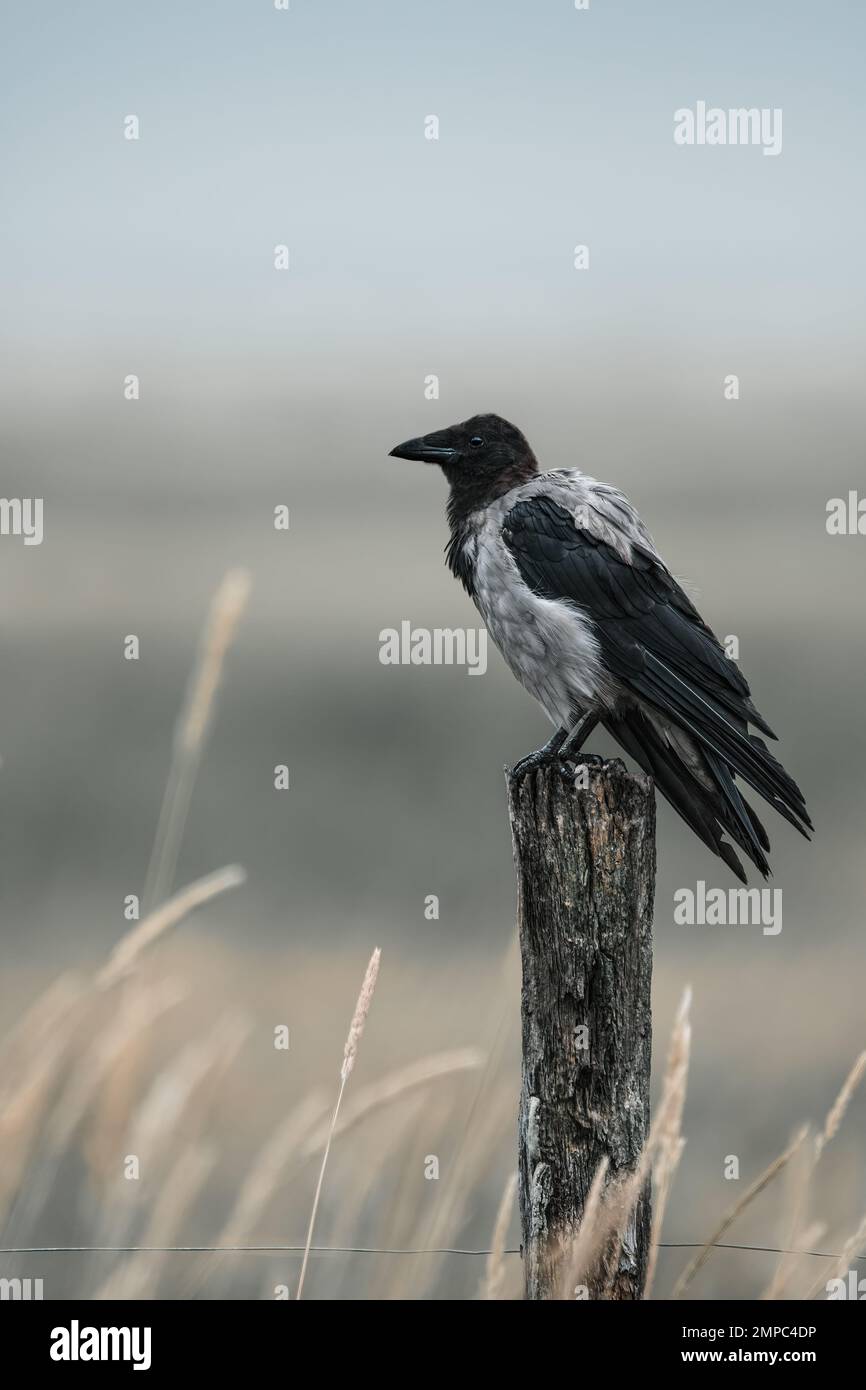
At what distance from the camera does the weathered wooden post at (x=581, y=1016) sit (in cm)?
357

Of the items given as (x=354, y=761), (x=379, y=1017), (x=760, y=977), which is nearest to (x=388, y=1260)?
(x=379, y=1017)

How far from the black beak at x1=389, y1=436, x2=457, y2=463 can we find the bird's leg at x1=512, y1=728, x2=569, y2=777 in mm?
1272

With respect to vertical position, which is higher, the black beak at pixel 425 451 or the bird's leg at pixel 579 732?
the black beak at pixel 425 451

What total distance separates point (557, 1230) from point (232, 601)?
169cm

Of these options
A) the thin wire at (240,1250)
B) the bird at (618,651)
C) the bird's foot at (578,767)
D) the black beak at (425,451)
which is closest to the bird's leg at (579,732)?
the bird at (618,651)

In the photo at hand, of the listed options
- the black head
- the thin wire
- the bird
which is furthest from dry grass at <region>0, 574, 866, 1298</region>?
the black head

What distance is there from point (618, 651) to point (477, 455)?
1.27m

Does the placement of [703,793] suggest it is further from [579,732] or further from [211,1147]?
[211,1147]

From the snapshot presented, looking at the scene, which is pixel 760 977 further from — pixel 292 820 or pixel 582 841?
pixel 582 841

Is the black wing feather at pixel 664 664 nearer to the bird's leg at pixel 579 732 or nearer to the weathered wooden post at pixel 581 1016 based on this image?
the bird's leg at pixel 579 732

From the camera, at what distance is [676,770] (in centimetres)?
501

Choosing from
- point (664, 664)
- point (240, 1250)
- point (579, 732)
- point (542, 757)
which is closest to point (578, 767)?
point (542, 757)

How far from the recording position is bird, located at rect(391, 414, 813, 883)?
4699 mm

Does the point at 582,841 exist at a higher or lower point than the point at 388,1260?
higher
